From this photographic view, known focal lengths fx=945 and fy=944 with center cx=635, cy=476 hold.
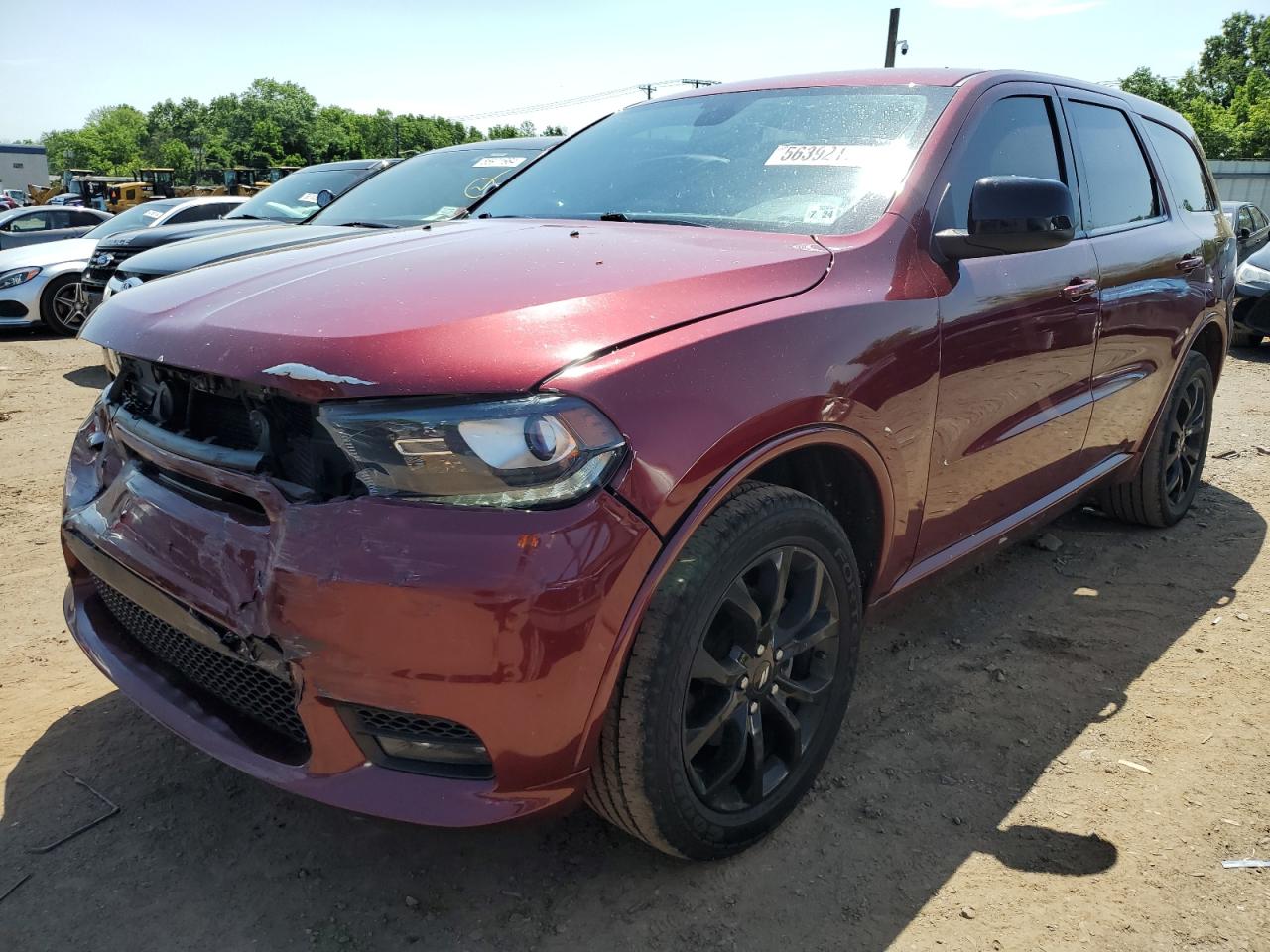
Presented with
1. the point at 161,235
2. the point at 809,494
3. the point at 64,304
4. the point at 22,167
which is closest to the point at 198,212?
the point at 64,304

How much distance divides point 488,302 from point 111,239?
7.35m

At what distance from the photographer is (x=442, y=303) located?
1.83 meters

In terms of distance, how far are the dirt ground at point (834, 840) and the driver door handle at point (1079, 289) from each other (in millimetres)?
1190

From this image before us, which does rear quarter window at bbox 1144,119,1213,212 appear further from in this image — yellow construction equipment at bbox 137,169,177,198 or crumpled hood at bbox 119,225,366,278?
yellow construction equipment at bbox 137,169,177,198

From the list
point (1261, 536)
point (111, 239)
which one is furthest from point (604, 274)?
point (111, 239)

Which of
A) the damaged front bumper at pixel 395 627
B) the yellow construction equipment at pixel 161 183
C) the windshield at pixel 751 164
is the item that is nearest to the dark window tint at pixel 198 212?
the windshield at pixel 751 164

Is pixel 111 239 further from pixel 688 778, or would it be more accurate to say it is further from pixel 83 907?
pixel 688 778

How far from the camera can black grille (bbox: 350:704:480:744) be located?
1697mm

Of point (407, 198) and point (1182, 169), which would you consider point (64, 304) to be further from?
point (1182, 169)

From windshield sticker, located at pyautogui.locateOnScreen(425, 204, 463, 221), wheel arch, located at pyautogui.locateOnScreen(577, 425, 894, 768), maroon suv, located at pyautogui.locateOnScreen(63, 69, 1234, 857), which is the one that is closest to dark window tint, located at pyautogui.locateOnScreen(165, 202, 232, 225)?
windshield sticker, located at pyautogui.locateOnScreen(425, 204, 463, 221)

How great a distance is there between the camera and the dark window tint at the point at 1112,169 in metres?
3.32

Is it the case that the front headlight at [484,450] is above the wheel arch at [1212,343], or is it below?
above

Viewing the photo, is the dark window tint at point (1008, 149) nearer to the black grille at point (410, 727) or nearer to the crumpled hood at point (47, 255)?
the black grille at point (410, 727)

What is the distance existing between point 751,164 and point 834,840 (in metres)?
1.85
